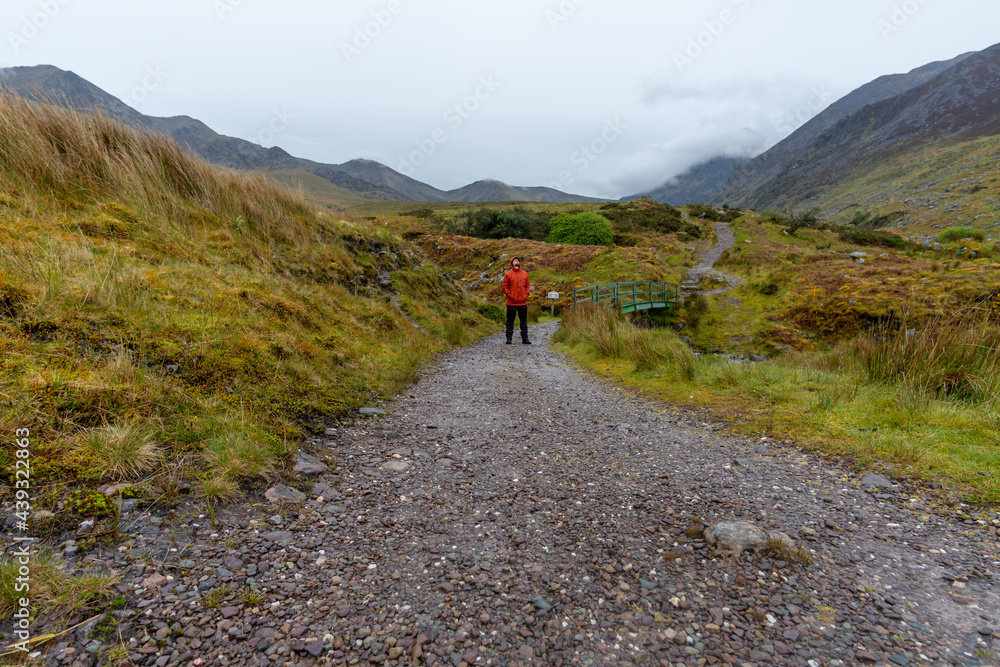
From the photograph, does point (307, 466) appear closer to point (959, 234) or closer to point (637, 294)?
point (637, 294)

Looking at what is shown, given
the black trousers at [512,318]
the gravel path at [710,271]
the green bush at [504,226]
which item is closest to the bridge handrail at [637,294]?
the gravel path at [710,271]

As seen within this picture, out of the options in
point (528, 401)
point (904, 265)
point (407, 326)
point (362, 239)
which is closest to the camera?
point (528, 401)

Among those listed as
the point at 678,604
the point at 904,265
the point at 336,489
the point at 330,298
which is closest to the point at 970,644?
the point at 678,604

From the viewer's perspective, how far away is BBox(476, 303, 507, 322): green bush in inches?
707

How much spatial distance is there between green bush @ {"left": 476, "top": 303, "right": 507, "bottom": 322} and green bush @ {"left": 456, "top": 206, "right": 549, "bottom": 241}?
27.3 m

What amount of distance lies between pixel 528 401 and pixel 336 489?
12.0ft

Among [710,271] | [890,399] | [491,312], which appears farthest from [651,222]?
[890,399]

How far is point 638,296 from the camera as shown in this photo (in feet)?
63.9

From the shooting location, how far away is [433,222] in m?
55.4

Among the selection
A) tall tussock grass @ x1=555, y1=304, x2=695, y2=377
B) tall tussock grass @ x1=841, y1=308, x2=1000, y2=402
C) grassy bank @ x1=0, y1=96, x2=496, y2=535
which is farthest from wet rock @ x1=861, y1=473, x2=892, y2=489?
grassy bank @ x1=0, y1=96, x2=496, y2=535

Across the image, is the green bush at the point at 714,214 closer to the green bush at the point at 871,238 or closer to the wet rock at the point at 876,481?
the green bush at the point at 871,238

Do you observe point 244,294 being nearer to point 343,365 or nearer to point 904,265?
point 343,365

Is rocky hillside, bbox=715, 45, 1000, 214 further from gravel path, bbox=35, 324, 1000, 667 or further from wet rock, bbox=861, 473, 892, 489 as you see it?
gravel path, bbox=35, 324, 1000, 667

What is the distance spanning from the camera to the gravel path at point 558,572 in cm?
185
